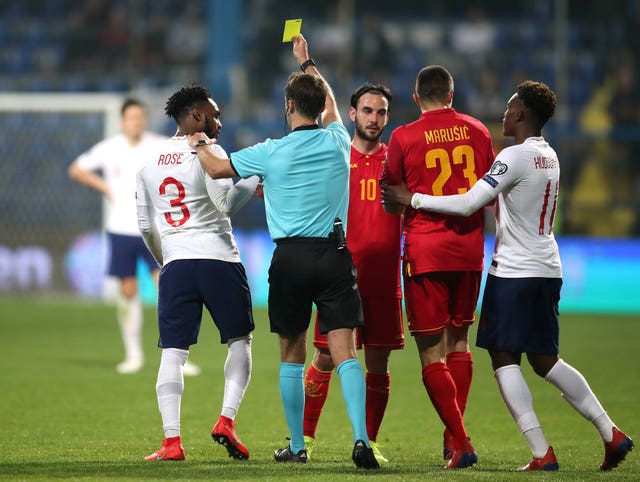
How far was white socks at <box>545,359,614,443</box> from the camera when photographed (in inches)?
241

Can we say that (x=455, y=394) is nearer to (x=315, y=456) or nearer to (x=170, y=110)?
(x=315, y=456)

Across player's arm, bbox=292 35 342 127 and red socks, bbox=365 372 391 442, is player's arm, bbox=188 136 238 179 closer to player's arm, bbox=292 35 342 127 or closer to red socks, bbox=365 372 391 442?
player's arm, bbox=292 35 342 127

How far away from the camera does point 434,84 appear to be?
6.29 metres

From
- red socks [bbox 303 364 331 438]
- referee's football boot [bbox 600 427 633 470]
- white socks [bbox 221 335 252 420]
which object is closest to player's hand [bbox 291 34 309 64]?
white socks [bbox 221 335 252 420]

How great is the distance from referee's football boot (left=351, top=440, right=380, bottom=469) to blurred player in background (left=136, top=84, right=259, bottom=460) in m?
0.83

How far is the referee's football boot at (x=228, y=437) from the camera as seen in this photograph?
6.20 meters

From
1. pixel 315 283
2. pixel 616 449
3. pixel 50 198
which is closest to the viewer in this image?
pixel 315 283

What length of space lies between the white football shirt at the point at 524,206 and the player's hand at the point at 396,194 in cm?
5

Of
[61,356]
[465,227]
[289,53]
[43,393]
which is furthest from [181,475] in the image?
[289,53]

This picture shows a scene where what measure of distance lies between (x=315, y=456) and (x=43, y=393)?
12.1 feet

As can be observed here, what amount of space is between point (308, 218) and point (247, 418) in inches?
114

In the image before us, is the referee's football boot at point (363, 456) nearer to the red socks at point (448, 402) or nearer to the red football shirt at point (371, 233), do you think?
A: the red socks at point (448, 402)

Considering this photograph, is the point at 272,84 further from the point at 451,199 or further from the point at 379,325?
the point at 451,199

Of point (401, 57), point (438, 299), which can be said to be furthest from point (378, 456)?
point (401, 57)
